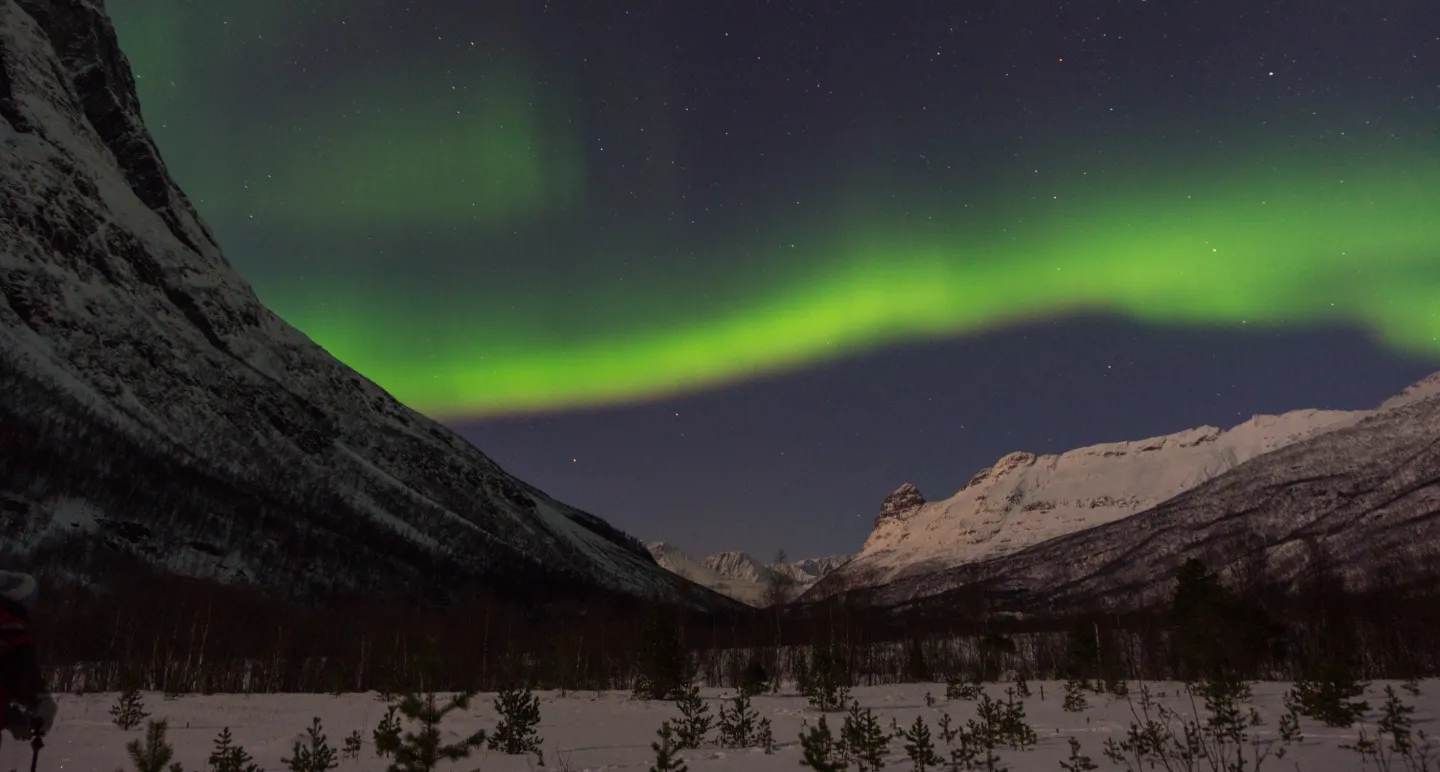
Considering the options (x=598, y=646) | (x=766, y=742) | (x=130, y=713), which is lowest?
(x=598, y=646)

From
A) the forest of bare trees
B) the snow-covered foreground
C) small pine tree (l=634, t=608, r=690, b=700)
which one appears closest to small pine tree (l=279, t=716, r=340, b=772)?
the snow-covered foreground

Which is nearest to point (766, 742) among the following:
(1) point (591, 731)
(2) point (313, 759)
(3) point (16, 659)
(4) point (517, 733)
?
(4) point (517, 733)

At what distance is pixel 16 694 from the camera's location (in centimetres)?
596

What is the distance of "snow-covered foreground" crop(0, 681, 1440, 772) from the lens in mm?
15859

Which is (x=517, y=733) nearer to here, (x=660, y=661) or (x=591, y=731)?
(x=591, y=731)

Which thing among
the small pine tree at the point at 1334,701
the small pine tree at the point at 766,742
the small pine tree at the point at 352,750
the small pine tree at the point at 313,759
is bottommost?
the small pine tree at the point at 352,750

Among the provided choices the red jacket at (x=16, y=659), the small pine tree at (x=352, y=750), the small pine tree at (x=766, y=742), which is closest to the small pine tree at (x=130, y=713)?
the small pine tree at (x=352, y=750)

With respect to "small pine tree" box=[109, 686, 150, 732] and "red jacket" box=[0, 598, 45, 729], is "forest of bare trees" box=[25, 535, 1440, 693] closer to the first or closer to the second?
"small pine tree" box=[109, 686, 150, 732]

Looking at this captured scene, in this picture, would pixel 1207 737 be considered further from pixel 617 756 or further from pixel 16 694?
pixel 16 694

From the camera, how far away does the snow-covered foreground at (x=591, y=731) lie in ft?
52.0

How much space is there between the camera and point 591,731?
2338 cm

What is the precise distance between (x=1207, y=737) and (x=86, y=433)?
22742 cm

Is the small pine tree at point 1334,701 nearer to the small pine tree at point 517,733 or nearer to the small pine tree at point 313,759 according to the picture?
the small pine tree at point 517,733

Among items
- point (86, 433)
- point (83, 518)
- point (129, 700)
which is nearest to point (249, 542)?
point (83, 518)
